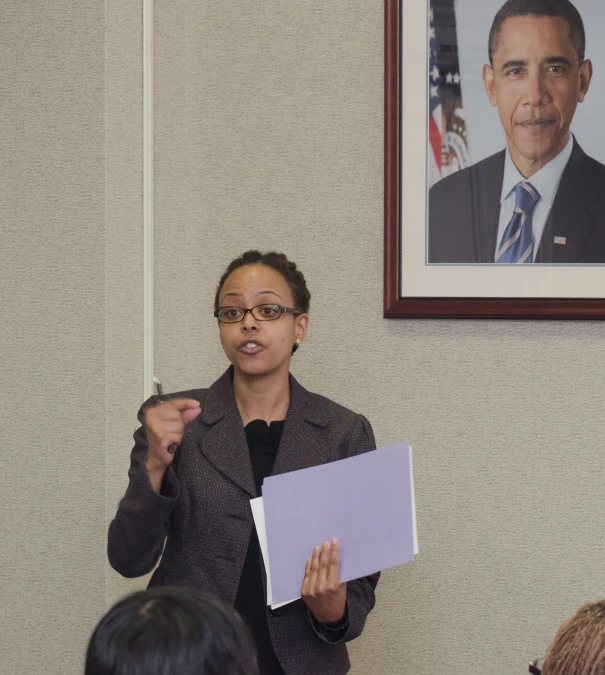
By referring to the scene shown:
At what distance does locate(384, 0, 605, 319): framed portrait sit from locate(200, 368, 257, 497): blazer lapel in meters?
0.80

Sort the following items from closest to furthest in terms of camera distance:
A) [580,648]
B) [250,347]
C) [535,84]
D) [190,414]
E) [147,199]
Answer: [580,648] < [190,414] < [250,347] < [147,199] < [535,84]

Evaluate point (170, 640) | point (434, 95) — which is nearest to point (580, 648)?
point (170, 640)

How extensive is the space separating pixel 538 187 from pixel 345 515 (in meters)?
1.22

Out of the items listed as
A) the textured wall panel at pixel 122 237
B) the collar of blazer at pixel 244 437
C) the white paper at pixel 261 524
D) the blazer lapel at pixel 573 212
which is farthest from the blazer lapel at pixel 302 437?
the blazer lapel at pixel 573 212

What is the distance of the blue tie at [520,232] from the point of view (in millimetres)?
2512

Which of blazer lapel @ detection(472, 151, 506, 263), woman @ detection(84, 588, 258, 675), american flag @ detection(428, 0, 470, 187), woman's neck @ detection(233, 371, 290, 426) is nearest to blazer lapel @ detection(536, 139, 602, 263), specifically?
blazer lapel @ detection(472, 151, 506, 263)

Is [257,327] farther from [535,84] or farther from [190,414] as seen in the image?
[535,84]

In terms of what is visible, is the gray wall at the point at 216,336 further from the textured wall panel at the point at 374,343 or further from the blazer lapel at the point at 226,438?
the blazer lapel at the point at 226,438

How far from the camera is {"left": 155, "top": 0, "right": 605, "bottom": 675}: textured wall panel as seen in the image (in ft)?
8.27

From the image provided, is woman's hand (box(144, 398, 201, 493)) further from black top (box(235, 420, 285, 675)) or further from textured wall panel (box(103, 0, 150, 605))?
textured wall panel (box(103, 0, 150, 605))

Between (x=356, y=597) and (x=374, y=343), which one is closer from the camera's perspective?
(x=356, y=597)

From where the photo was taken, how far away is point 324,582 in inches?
65.4

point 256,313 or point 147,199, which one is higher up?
point 147,199

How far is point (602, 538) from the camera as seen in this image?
8.23ft
